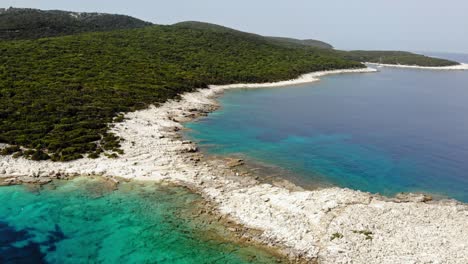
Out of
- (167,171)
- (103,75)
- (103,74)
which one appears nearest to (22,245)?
(167,171)

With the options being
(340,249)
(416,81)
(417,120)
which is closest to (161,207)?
(340,249)

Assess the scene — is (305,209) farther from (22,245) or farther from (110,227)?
(22,245)

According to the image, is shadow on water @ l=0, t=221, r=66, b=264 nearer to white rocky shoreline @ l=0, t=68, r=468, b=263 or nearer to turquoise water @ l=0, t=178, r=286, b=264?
turquoise water @ l=0, t=178, r=286, b=264

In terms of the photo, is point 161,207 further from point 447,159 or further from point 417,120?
point 417,120

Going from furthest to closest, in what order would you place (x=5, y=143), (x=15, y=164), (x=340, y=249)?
(x=5, y=143) → (x=15, y=164) → (x=340, y=249)

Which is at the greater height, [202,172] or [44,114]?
[44,114]

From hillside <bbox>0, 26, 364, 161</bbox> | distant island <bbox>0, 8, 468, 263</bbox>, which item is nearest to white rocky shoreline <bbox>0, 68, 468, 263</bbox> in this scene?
distant island <bbox>0, 8, 468, 263</bbox>

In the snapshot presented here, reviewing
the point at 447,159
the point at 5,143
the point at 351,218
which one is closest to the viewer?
the point at 351,218
